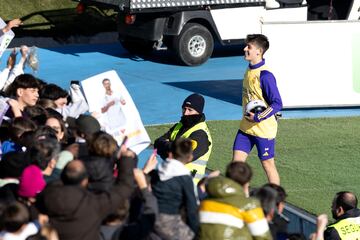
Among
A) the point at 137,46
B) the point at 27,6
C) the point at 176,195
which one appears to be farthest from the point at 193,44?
the point at 176,195

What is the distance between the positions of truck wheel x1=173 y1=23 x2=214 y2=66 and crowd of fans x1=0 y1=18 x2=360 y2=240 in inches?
482

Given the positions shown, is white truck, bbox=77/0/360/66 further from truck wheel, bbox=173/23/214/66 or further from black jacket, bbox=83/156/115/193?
black jacket, bbox=83/156/115/193

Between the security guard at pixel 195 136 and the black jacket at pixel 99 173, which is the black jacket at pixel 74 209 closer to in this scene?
the black jacket at pixel 99 173

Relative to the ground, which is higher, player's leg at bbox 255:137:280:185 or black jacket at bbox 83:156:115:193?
black jacket at bbox 83:156:115:193

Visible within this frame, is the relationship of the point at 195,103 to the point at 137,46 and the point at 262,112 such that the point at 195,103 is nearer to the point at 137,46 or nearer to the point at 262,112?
the point at 262,112

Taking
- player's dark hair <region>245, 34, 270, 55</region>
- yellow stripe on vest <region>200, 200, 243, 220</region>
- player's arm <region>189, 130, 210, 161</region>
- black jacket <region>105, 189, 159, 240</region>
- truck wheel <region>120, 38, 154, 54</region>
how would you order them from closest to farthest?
yellow stripe on vest <region>200, 200, 243, 220</region> < black jacket <region>105, 189, 159, 240</region> < player's arm <region>189, 130, 210, 161</region> < player's dark hair <region>245, 34, 270, 55</region> < truck wheel <region>120, 38, 154, 54</region>

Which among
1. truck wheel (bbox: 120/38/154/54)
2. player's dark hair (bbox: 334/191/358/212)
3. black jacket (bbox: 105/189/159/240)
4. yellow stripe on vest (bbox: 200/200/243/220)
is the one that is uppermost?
yellow stripe on vest (bbox: 200/200/243/220)

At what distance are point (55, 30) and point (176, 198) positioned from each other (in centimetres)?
1850

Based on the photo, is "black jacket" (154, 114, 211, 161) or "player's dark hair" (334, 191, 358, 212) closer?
"player's dark hair" (334, 191, 358, 212)

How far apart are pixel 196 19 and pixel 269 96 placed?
1017 centimetres

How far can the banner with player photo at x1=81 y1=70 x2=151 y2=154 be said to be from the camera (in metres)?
8.77

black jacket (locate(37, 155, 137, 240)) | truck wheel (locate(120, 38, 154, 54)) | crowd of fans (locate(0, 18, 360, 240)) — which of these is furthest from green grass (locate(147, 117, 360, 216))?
truck wheel (locate(120, 38, 154, 54))

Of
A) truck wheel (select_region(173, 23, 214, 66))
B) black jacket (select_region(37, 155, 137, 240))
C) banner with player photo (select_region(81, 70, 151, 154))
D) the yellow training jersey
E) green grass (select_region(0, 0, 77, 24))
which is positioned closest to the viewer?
black jacket (select_region(37, 155, 137, 240))

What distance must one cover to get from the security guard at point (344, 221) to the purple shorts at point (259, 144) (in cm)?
202
